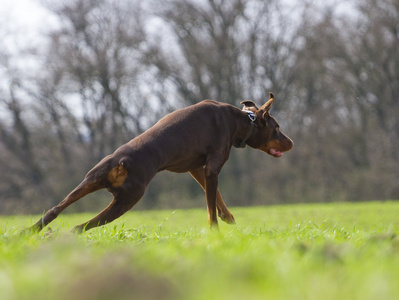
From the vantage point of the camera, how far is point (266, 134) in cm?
724

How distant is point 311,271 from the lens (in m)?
2.71

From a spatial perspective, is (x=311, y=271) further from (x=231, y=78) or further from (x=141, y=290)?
(x=231, y=78)

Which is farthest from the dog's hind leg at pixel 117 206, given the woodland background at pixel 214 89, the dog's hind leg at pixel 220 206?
the woodland background at pixel 214 89

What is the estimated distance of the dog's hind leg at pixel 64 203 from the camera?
208 inches

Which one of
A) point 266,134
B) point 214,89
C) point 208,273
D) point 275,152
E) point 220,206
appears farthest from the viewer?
point 214,89

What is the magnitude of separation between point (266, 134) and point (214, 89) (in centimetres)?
2209

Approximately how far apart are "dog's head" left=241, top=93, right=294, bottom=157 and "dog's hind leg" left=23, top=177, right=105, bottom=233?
7.74 feet

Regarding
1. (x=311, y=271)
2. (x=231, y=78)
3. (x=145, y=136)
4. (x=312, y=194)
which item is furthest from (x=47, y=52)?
(x=311, y=271)

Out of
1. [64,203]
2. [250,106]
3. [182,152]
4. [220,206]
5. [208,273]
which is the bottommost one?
[220,206]

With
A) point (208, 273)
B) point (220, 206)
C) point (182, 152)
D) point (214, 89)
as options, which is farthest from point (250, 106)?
point (214, 89)

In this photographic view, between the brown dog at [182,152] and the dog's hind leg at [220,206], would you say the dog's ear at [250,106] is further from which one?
the dog's hind leg at [220,206]

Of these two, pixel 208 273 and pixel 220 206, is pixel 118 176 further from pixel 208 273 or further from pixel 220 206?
pixel 208 273

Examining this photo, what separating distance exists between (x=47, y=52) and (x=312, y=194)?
13995mm

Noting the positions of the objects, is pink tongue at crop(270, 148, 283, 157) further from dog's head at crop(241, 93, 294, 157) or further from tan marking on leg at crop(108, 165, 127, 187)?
tan marking on leg at crop(108, 165, 127, 187)
